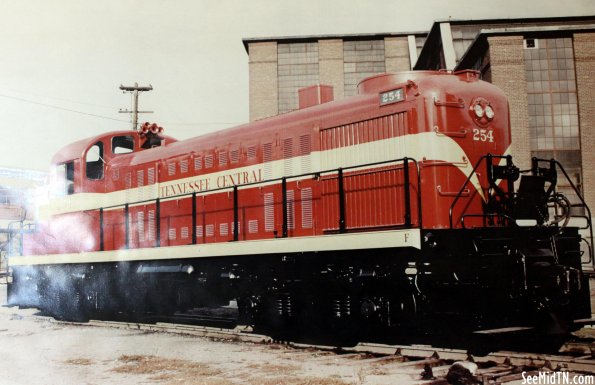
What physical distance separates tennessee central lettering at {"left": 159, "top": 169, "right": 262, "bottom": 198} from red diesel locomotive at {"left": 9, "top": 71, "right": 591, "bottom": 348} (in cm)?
3

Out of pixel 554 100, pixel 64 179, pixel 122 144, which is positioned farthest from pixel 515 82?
pixel 64 179

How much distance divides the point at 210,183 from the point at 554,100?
976 centimetres

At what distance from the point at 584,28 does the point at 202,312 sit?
1067cm

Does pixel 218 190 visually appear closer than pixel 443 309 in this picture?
No

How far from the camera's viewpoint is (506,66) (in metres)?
18.7

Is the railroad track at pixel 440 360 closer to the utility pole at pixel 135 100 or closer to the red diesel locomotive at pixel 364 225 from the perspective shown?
the red diesel locomotive at pixel 364 225

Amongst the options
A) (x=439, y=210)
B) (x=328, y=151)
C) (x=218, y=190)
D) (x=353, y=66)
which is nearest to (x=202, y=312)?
(x=218, y=190)

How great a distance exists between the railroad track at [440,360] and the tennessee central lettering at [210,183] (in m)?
2.27

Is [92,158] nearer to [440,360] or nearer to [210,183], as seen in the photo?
[210,183]

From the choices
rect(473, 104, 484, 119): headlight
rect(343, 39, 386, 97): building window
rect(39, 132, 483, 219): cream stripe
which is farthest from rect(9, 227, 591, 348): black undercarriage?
rect(343, 39, 386, 97): building window

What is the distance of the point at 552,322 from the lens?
5.88 meters

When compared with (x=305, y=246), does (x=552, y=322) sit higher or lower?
lower

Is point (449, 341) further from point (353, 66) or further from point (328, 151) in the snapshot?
point (353, 66)

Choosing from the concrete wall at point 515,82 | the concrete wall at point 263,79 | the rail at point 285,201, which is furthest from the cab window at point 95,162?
the concrete wall at point 263,79
